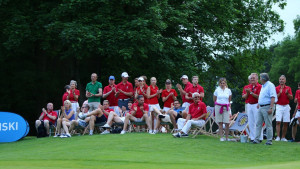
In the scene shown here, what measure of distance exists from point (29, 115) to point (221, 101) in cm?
1471

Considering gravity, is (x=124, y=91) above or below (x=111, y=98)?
above

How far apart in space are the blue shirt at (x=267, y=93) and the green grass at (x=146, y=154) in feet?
3.89

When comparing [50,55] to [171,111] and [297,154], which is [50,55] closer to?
[171,111]

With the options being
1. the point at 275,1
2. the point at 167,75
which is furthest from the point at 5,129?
the point at 275,1

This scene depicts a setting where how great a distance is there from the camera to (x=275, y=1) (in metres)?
30.8

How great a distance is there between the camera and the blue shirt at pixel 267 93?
46.4ft

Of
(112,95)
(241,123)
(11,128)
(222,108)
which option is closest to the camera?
(222,108)

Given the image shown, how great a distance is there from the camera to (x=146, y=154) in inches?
481

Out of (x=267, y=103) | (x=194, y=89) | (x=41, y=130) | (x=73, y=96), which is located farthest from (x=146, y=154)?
(x=41, y=130)

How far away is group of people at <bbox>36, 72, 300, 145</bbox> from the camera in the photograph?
50.0 feet

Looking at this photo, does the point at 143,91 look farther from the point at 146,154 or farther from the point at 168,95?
the point at 146,154

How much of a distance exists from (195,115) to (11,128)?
673 cm

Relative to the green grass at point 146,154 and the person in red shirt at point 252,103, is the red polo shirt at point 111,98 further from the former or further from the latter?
the person in red shirt at point 252,103

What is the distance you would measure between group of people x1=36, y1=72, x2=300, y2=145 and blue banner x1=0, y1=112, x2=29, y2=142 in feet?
2.32
